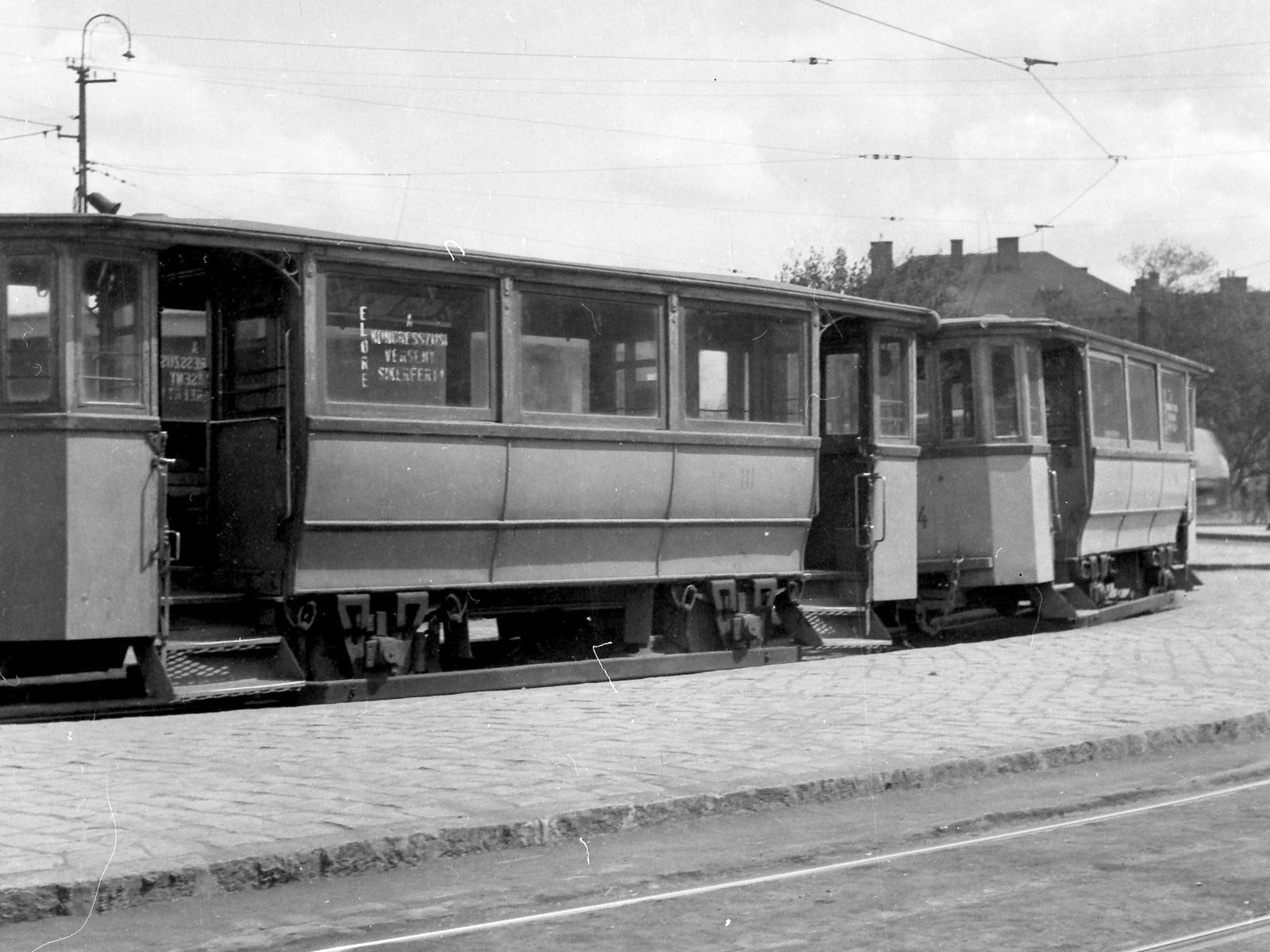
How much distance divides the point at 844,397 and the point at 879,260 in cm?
4309

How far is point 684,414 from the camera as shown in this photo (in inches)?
505

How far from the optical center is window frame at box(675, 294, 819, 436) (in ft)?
42.0

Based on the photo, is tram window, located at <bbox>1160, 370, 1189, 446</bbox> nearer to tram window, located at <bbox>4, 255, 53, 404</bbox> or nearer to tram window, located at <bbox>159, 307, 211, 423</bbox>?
tram window, located at <bbox>159, 307, 211, 423</bbox>

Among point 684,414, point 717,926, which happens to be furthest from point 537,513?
point 717,926

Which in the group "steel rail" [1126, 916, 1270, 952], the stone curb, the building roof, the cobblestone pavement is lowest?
"steel rail" [1126, 916, 1270, 952]

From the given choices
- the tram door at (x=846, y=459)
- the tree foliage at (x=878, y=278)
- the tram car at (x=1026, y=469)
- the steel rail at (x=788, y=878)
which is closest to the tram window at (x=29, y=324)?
the steel rail at (x=788, y=878)

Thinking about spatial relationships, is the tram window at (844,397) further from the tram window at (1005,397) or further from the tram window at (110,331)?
the tram window at (110,331)

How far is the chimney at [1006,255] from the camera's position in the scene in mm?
101000

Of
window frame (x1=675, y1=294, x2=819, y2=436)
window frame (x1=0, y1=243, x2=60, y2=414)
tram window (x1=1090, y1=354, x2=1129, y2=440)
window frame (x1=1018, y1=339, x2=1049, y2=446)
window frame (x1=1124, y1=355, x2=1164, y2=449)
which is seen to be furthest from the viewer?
window frame (x1=1124, y1=355, x2=1164, y2=449)

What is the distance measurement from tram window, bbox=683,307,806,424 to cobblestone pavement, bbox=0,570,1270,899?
2068 millimetres

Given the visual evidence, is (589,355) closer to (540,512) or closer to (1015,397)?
(540,512)

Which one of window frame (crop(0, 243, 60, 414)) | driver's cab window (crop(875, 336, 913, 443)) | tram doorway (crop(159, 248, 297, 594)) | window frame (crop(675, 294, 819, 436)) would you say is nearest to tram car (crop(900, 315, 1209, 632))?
driver's cab window (crop(875, 336, 913, 443))

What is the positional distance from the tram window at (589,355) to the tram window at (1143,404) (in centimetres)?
881

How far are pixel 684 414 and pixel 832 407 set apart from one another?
2.50 meters
